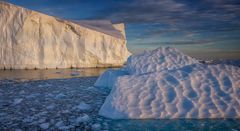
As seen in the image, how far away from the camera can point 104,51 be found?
2070cm

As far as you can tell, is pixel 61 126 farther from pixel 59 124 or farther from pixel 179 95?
pixel 179 95

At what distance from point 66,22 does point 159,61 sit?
14.5m

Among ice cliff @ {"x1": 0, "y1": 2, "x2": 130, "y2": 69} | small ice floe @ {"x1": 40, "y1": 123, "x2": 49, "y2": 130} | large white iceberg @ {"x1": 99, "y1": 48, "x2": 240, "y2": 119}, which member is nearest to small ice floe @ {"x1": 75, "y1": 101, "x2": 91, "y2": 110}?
large white iceberg @ {"x1": 99, "y1": 48, "x2": 240, "y2": 119}

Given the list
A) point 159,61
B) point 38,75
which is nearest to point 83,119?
point 159,61

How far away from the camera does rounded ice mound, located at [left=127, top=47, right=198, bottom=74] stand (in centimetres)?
516

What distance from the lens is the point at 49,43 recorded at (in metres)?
18.0

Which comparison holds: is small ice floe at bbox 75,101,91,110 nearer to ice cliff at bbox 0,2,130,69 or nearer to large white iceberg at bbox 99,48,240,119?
large white iceberg at bbox 99,48,240,119

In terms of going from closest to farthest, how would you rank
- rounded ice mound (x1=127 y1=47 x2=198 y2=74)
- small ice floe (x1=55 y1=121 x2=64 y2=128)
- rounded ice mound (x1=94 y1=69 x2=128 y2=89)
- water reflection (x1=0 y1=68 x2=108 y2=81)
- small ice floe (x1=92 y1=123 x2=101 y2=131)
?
small ice floe (x1=92 y1=123 x2=101 y2=131) → small ice floe (x1=55 y1=121 x2=64 y2=128) → rounded ice mound (x1=127 y1=47 x2=198 y2=74) → rounded ice mound (x1=94 y1=69 x2=128 y2=89) → water reflection (x1=0 y1=68 x2=108 y2=81)

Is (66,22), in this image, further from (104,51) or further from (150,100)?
(150,100)

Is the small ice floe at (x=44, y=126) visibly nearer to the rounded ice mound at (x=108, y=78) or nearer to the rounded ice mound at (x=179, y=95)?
the rounded ice mound at (x=179, y=95)

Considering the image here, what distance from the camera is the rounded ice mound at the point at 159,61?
516cm

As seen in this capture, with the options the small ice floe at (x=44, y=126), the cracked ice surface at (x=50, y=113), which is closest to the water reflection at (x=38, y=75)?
the cracked ice surface at (x=50, y=113)

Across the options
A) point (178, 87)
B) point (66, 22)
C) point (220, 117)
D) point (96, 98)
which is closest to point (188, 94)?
point (178, 87)

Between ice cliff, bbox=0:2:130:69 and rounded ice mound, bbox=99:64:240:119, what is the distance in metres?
14.8
